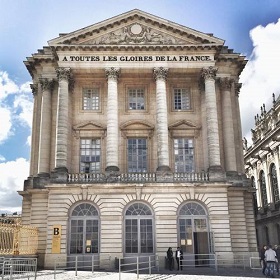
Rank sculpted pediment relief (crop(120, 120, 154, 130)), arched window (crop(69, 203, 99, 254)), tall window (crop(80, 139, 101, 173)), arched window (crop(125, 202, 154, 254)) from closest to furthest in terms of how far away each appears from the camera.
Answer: arched window (crop(125, 202, 154, 254)) → arched window (crop(69, 203, 99, 254)) → tall window (crop(80, 139, 101, 173)) → sculpted pediment relief (crop(120, 120, 154, 130))

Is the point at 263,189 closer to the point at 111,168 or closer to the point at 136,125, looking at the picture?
the point at 136,125

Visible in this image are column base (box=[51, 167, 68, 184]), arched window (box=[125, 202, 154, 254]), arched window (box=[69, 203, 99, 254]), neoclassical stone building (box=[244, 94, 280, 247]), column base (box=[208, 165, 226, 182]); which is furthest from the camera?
neoclassical stone building (box=[244, 94, 280, 247])

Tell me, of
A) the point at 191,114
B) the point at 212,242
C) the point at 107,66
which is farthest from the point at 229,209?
the point at 107,66

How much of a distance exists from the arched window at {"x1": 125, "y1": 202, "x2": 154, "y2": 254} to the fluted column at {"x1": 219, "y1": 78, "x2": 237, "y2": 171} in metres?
8.11

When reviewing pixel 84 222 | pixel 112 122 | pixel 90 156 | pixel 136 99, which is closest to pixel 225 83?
pixel 136 99

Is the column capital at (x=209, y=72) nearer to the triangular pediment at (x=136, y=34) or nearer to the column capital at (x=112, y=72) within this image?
the triangular pediment at (x=136, y=34)

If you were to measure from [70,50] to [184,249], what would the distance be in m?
17.7

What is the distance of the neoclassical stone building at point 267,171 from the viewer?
52.5 m

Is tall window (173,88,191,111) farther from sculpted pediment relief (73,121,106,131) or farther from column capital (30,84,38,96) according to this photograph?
column capital (30,84,38,96)

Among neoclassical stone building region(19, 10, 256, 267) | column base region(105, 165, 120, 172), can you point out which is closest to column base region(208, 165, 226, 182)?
neoclassical stone building region(19, 10, 256, 267)

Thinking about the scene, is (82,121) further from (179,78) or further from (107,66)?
(179,78)

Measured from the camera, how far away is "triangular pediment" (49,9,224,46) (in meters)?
33.7

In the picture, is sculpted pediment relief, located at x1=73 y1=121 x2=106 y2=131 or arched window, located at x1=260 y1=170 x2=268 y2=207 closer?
sculpted pediment relief, located at x1=73 y1=121 x2=106 y2=131

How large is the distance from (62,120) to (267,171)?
3338cm
